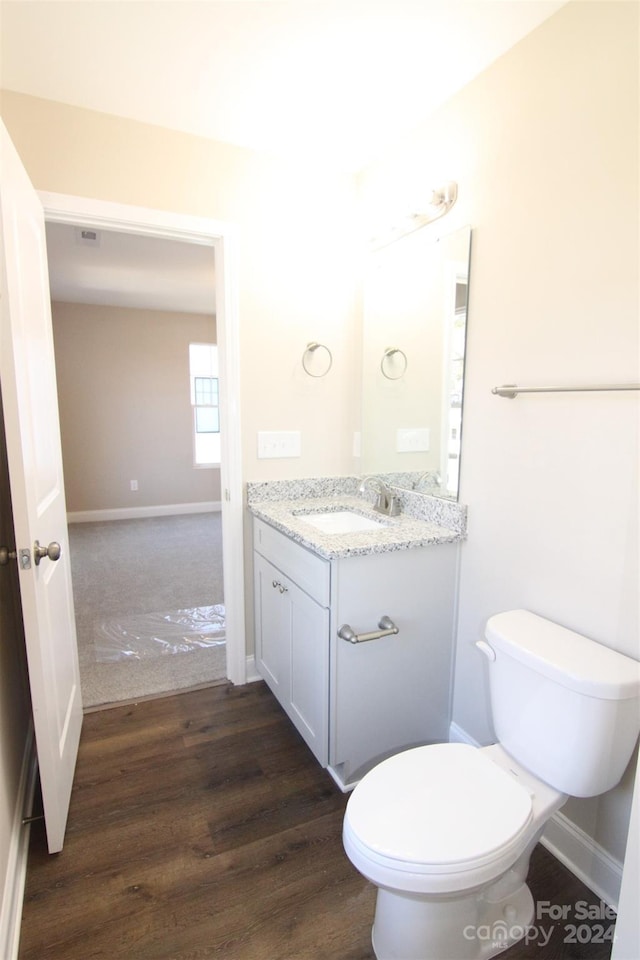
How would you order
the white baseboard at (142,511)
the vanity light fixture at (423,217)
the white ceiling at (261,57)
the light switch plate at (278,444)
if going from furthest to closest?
the white baseboard at (142,511) < the light switch plate at (278,444) < the vanity light fixture at (423,217) < the white ceiling at (261,57)

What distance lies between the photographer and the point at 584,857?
1.40m

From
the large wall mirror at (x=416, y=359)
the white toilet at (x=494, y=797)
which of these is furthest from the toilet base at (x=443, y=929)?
the large wall mirror at (x=416, y=359)

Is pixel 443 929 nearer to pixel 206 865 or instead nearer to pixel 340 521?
pixel 206 865

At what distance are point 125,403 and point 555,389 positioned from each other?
16.4ft

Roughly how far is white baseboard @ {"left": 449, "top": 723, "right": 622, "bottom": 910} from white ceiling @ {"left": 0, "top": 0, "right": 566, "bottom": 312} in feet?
7.75

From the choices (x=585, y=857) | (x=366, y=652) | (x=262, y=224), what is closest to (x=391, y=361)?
(x=262, y=224)

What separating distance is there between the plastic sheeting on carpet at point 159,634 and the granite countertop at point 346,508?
106 cm

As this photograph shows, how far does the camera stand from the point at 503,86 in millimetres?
1542

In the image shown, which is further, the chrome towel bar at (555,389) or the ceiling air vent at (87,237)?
the ceiling air vent at (87,237)

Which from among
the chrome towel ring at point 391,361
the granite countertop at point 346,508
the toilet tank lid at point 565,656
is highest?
the chrome towel ring at point 391,361

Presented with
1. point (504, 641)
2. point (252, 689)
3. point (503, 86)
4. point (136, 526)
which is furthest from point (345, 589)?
point (136, 526)

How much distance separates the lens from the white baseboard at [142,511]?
541 cm

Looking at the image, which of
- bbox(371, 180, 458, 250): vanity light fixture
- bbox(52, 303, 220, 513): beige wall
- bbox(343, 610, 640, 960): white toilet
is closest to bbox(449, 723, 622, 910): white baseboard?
bbox(343, 610, 640, 960): white toilet

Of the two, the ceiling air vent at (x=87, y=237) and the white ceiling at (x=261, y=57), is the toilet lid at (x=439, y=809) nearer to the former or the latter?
the white ceiling at (x=261, y=57)
